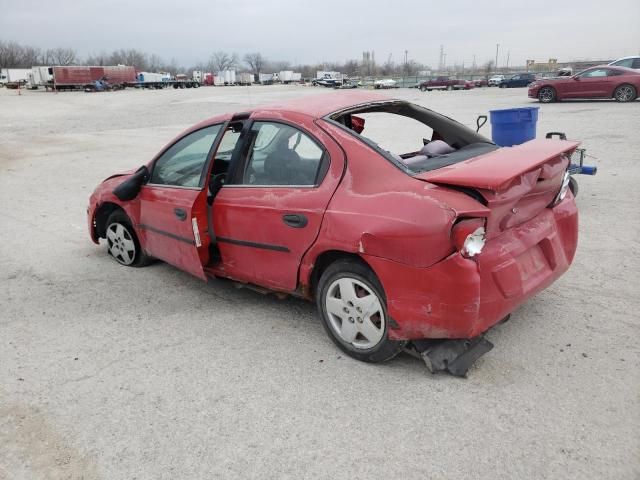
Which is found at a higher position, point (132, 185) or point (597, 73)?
point (597, 73)

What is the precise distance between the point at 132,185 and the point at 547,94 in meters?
20.4

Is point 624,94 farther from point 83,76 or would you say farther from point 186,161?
point 83,76

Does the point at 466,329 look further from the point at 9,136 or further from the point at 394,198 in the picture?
the point at 9,136

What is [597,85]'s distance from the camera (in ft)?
64.4

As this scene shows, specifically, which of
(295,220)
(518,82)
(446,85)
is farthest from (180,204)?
(446,85)

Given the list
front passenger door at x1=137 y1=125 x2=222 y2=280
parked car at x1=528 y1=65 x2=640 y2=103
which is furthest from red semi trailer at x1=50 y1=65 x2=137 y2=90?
front passenger door at x1=137 y1=125 x2=222 y2=280

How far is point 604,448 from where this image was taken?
2.47 metres

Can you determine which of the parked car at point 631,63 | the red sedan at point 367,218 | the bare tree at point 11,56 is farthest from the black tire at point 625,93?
the bare tree at point 11,56

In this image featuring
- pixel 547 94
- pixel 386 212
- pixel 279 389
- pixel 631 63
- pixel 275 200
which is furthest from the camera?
pixel 547 94

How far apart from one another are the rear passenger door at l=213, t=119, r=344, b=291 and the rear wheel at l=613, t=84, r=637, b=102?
1963 centimetres

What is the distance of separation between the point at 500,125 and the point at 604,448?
17.7ft

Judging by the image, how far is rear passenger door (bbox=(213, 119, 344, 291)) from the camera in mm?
3336

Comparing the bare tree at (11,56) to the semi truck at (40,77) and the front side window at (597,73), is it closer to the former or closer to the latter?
the semi truck at (40,77)

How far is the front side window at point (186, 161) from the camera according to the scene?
418cm
